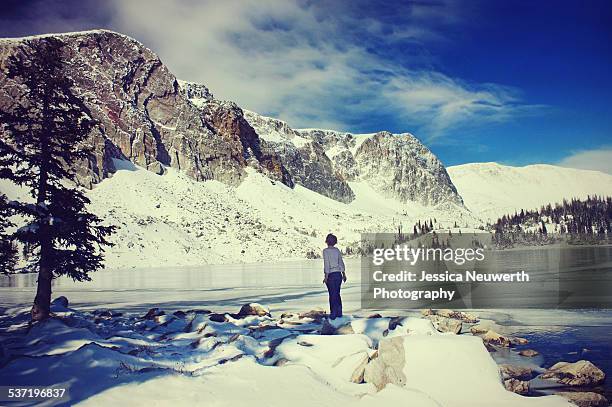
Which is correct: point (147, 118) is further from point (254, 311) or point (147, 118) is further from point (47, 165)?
point (254, 311)

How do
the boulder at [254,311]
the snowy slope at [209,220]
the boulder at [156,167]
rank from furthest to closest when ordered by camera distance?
the boulder at [156,167]
the snowy slope at [209,220]
the boulder at [254,311]

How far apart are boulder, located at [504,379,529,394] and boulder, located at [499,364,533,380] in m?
0.45

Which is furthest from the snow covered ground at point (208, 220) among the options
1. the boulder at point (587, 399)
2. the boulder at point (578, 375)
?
the boulder at point (587, 399)

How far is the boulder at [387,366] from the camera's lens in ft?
21.5

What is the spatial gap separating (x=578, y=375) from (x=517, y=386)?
127 centimetres

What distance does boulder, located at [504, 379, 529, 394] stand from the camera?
21.8 ft

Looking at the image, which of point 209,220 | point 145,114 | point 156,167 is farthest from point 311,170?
point 209,220

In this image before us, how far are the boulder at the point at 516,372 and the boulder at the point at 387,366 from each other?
6.45ft

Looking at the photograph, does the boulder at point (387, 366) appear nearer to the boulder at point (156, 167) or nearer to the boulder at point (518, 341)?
the boulder at point (518, 341)

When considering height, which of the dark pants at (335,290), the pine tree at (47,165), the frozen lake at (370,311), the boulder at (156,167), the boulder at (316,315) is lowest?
the frozen lake at (370,311)

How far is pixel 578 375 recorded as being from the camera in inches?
280

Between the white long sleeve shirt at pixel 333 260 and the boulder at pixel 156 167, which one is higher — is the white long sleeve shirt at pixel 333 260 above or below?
below

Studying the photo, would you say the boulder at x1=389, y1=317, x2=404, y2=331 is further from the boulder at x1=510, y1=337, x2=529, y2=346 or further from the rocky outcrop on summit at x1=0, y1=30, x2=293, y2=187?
the rocky outcrop on summit at x1=0, y1=30, x2=293, y2=187

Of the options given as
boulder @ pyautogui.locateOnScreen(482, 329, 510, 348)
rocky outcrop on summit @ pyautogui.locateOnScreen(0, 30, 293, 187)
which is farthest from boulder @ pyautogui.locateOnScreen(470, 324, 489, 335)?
rocky outcrop on summit @ pyautogui.locateOnScreen(0, 30, 293, 187)
